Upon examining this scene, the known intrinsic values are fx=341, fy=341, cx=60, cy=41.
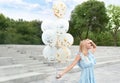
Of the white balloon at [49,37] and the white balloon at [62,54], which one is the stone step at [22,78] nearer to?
the white balloon at [49,37]

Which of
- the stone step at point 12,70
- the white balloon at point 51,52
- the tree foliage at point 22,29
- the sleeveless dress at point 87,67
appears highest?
the tree foliage at point 22,29

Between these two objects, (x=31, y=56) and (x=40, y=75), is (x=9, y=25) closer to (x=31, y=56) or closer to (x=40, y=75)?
(x=31, y=56)

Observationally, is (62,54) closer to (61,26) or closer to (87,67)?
(61,26)

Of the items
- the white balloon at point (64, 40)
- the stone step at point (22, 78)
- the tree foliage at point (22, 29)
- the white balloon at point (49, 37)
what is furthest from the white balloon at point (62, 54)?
the tree foliage at point (22, 29)

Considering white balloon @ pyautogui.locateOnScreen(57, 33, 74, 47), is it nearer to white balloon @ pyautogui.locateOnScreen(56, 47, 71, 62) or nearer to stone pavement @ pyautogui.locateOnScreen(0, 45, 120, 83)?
white balloon @ pyautogui.locateOnScreen(56, 47, 71, 62)

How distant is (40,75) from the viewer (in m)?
10.7

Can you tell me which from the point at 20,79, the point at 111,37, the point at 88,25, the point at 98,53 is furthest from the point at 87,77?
the point at 111,37

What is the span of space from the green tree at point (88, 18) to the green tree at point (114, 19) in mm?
1487

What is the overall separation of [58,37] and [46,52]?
417mm

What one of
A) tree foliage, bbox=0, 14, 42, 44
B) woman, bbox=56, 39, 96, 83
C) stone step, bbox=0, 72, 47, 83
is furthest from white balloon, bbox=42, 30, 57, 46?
tree foliage, bbox=0, 14, 42, 44

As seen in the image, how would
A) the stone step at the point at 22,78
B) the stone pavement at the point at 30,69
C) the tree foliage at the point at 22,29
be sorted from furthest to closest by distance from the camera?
the tree foliage at the point at 22,29 < the stone pavement at the point at 30,69 < the stone step at the point at 22,78

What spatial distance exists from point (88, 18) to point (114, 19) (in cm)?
412

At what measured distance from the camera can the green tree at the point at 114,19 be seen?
4656cm

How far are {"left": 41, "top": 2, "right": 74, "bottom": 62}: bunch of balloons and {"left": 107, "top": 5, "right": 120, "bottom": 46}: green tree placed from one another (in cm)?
3903
